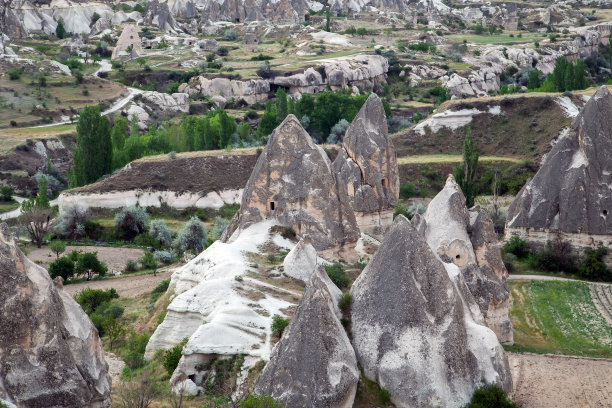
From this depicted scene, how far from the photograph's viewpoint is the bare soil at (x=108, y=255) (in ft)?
133

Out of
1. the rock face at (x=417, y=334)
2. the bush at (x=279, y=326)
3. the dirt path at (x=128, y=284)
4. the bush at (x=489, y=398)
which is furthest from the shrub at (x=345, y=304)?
the dirt path at (x=128, y=284)

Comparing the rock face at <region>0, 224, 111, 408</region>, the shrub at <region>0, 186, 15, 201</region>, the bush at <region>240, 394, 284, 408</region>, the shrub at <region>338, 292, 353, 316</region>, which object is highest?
the rock face at <region>0, 224, 111, 408</region>

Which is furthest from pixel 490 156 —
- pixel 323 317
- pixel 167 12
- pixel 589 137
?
pixel 167 12

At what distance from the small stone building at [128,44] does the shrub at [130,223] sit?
69.6m

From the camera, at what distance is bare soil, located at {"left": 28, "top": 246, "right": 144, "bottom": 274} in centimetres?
4044

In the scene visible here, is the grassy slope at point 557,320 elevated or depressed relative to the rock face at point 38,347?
depressed

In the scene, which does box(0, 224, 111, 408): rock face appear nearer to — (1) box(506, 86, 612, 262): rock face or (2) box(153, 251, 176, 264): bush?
(2) box(153, 251, 176, 264): bush

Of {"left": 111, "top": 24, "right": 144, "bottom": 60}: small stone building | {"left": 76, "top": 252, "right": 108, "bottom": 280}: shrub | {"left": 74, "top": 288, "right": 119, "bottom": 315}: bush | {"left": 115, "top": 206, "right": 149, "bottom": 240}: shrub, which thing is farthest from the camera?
{"left": 111, "top": 24, "right": 144, "bottom": 60}: small stone building

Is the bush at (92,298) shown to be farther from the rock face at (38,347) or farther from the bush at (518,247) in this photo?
the bush at (518,247)

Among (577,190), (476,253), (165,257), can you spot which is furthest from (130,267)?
(577,190)

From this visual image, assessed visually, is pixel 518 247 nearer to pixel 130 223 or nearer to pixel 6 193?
pixel 130 223

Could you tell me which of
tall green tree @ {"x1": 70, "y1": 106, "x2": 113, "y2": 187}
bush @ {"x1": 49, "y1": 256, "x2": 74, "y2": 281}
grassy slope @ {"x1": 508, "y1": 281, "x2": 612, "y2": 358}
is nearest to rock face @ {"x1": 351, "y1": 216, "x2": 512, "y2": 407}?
grassy slope @ {"x1": 508, "y1": 281, "x2": 612, "y2": 358}

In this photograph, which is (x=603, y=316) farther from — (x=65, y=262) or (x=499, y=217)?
(x=65, y=262)

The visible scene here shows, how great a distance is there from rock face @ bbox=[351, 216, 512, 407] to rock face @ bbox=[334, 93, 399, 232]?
74.0 feet
